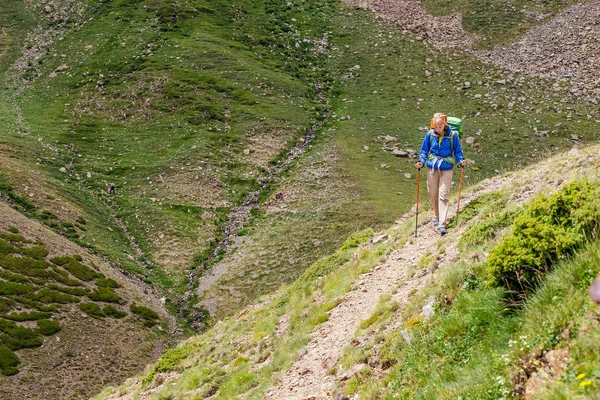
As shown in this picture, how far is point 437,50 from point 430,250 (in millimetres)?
79055

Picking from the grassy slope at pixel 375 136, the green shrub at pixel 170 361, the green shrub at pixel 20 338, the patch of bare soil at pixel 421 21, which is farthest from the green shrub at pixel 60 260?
the patch of bare soil at pixel 421 21

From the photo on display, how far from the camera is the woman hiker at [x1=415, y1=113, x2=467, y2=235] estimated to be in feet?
55.1

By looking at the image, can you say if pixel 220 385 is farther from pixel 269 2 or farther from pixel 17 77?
pixel 269 2

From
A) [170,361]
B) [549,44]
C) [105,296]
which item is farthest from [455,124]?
[549,44]

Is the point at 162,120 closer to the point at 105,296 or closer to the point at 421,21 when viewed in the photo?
the point at 105,296

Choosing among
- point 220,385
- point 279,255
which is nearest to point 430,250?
point 220,385

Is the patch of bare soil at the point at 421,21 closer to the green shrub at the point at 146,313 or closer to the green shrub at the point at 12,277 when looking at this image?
the green shrub at the point at 146,313

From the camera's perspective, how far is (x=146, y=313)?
44438mm

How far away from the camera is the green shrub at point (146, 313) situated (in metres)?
43.6

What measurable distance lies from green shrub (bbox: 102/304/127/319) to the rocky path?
3217cm

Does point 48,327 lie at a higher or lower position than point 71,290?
lower

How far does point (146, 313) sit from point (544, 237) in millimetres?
41834

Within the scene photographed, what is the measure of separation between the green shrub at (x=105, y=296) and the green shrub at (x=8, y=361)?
30.5 feet

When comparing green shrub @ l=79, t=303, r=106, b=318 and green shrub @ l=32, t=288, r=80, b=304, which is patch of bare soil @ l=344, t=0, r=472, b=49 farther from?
green shrub @ l=32, t=288, r=80, b=304
